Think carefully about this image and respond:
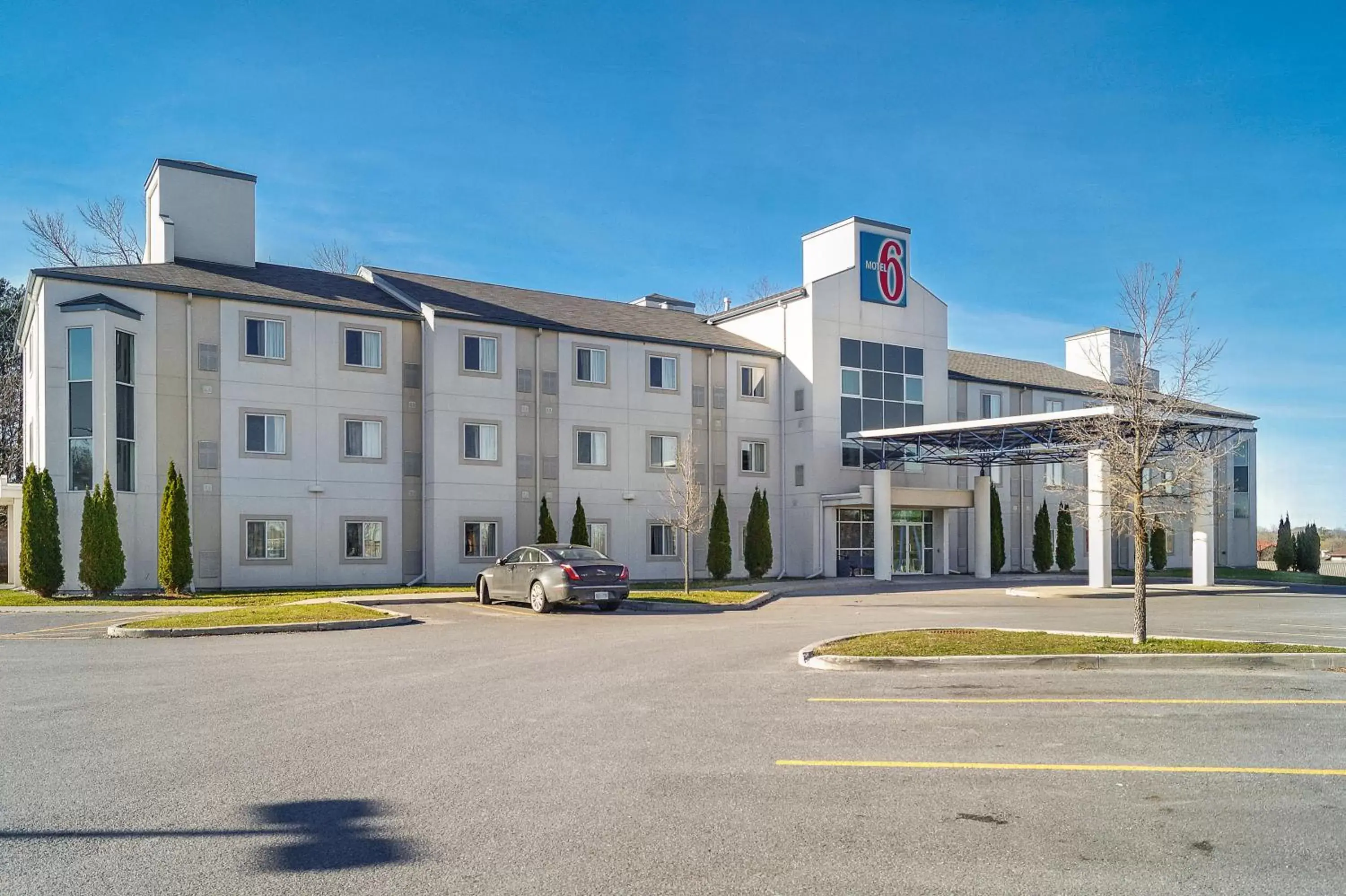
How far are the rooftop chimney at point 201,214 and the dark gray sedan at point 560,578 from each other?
17.6m

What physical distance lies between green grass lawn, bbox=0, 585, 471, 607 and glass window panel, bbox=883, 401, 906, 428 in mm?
19248

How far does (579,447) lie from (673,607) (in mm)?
12899

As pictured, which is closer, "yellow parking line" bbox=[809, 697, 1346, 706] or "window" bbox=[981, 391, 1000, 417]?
"yellow parking line" bbox=[809, 697, 1346, 706]

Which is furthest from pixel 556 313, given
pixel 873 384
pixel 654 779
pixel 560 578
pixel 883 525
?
pixel 654 779

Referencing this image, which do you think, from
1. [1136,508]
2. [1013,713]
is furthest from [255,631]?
[1136,508]

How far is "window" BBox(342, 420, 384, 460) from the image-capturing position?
3366cm

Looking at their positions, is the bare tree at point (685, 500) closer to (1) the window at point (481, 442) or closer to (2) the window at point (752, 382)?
(2) the window at point (752, 382)


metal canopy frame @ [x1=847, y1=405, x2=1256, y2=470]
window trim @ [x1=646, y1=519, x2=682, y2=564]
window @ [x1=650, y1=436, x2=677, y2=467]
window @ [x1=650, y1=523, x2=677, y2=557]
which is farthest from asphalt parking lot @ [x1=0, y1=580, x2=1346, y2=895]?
window @ [x1=650, y1=436, x2=677, y2=467]

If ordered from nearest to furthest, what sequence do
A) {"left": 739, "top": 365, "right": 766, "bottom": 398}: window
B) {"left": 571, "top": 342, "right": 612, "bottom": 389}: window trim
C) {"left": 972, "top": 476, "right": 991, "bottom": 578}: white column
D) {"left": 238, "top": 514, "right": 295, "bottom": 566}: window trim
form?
{"left": 238, "top": 514, "right": 295, "bottom": 566}: window trim < {"left": 571, "top": 342, "right": 612, "bottom": 389}: window trim < {"left": 739, "top": 365, "right": 766, "bottom": 398}: window < {"left": 972, "top": 476, "right": 991, "bottom": 578}: white column

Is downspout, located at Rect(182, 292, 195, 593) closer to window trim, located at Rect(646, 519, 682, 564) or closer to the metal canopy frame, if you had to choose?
window trim, located at Rect(646, 519, 682, 564)

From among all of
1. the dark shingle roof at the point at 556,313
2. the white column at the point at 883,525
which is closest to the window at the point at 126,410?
the dark shingle roof at the point at 556,313

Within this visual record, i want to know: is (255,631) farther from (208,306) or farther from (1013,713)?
(208,306)

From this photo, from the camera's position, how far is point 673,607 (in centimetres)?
2544

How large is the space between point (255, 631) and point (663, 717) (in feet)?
37.0
